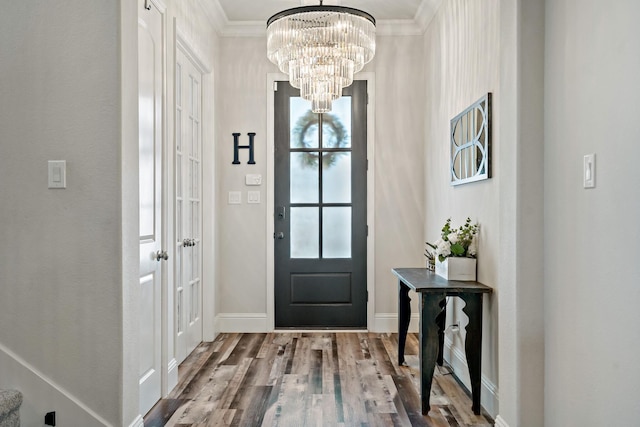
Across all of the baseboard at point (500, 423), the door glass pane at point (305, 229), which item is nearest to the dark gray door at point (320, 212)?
the door glass pane at point (305, 229)

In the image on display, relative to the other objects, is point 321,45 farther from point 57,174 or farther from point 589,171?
point 589,171

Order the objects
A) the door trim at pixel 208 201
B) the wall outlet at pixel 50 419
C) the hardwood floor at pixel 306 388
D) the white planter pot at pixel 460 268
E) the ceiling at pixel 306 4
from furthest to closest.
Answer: the door trim at pixel 208 201, the ceiling at pixel 306 4, the white planter pot at pixel 460 268, the hardwood floor at pixel 306 388, the wall outlet at pixel 50 419

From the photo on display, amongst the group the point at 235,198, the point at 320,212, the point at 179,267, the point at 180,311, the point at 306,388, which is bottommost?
the point at 306,388

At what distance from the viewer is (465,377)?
3201 millimetres

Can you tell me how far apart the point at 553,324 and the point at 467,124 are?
5.04 feet

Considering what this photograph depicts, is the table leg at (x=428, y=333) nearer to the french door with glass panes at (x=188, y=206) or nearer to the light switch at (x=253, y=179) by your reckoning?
the french door with glass panes at (x=188, y=206)

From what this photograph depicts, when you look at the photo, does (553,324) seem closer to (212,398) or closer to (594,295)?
(594,295)

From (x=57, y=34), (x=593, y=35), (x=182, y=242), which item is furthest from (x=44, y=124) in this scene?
(x=593, y=35)

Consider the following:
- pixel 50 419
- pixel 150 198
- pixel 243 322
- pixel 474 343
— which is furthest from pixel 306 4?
pixel 50 419

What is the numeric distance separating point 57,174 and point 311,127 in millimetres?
2833

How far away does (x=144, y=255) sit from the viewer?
2.73 meters

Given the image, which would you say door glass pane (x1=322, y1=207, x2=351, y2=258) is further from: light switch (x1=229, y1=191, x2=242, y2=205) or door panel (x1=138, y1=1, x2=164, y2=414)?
door panel (x1=138, y1=1, x2=164, y2=414)

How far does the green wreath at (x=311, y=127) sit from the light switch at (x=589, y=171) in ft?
10.0

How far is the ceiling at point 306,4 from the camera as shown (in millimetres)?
4238
